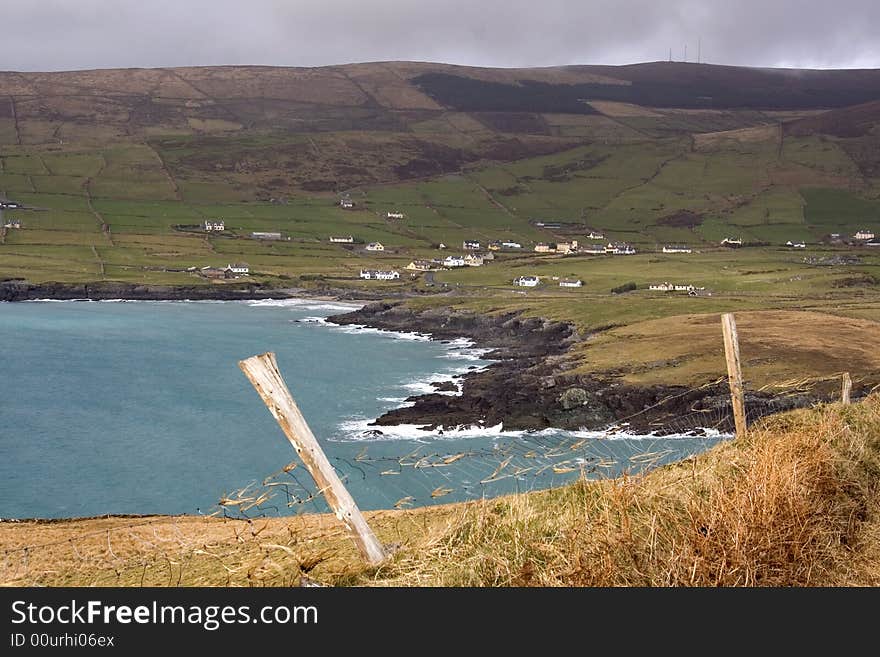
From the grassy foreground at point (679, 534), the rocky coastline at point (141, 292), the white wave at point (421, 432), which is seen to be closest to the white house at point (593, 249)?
the rocky coastline at point (141, 292)

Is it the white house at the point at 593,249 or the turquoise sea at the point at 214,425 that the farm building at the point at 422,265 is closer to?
the white house at the point at 593,249

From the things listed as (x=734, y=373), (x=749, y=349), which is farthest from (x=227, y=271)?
(x=734, y=373)

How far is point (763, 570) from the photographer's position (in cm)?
804

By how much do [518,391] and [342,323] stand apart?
1990 inches

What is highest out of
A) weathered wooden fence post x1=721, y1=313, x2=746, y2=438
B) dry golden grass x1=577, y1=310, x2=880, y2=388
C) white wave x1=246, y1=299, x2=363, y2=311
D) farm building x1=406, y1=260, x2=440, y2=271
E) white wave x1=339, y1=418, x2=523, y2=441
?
weathered wooden fence post x1=721, y1=313, x2=746, y2=438

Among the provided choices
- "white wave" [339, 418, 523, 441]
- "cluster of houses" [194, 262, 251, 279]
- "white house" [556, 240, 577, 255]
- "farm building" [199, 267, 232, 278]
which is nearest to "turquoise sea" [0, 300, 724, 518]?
"white wave" [339, 418, 523, 441]

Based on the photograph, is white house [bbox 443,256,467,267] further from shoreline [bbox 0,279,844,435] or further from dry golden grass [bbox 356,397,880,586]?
dry golden grass [bbox 356,397,880,586]

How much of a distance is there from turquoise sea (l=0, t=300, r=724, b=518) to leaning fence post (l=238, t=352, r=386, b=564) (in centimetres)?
372

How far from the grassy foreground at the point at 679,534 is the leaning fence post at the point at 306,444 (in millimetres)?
382

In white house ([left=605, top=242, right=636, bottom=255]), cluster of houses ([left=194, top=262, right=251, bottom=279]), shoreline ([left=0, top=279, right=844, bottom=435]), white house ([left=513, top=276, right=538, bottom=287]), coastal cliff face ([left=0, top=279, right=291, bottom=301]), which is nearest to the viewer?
shoreline ([left=0, top=279, right=844, bottom=435])

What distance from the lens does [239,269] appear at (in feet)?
483

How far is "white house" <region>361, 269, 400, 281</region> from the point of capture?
146m

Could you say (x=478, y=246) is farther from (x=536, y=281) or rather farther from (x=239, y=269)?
(x=239, y=269)

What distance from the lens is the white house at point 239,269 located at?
146 metres
